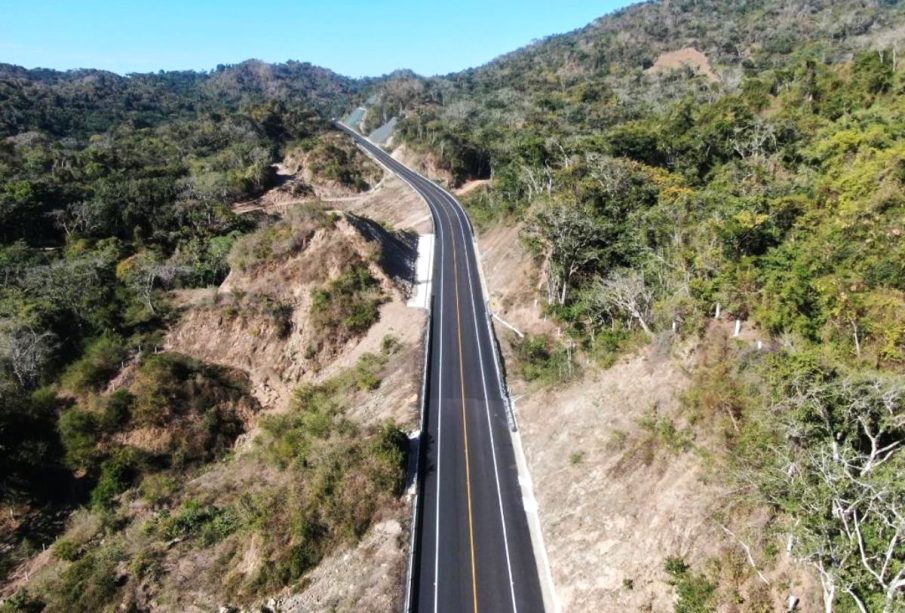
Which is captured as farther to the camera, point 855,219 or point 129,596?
point 855,219

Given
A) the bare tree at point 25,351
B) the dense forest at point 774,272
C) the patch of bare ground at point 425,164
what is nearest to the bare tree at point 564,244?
the dense forest at point 774,272

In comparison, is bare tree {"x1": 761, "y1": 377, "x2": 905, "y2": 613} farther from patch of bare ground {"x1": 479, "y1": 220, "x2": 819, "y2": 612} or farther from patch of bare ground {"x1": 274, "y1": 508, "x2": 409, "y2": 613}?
patch of bare ground {"x1": 274, "y1": 508, "x2": 409, "y2": 613}

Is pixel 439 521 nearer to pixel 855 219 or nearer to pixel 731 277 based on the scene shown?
pixel 731 277

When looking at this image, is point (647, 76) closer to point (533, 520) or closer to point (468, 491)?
point (468, 491)

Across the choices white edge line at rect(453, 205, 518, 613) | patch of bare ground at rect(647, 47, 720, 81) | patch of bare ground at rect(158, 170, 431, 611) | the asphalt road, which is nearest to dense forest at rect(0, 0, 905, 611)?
patch of bare ground at rect(158, 170, 431, 611)

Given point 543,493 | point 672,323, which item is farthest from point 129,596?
point 672,323

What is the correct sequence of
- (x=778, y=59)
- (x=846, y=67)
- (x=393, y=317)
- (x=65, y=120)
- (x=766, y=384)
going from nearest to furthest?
(x=766, y=384)
(x=393, y=317)
(x=846, y=67)
(x=778, y=59)
(x=65, y=120)

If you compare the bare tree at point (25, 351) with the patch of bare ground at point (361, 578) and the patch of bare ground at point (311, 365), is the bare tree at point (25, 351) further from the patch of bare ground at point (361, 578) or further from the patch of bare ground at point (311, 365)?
the patch of bare ground at point (361, 578)
